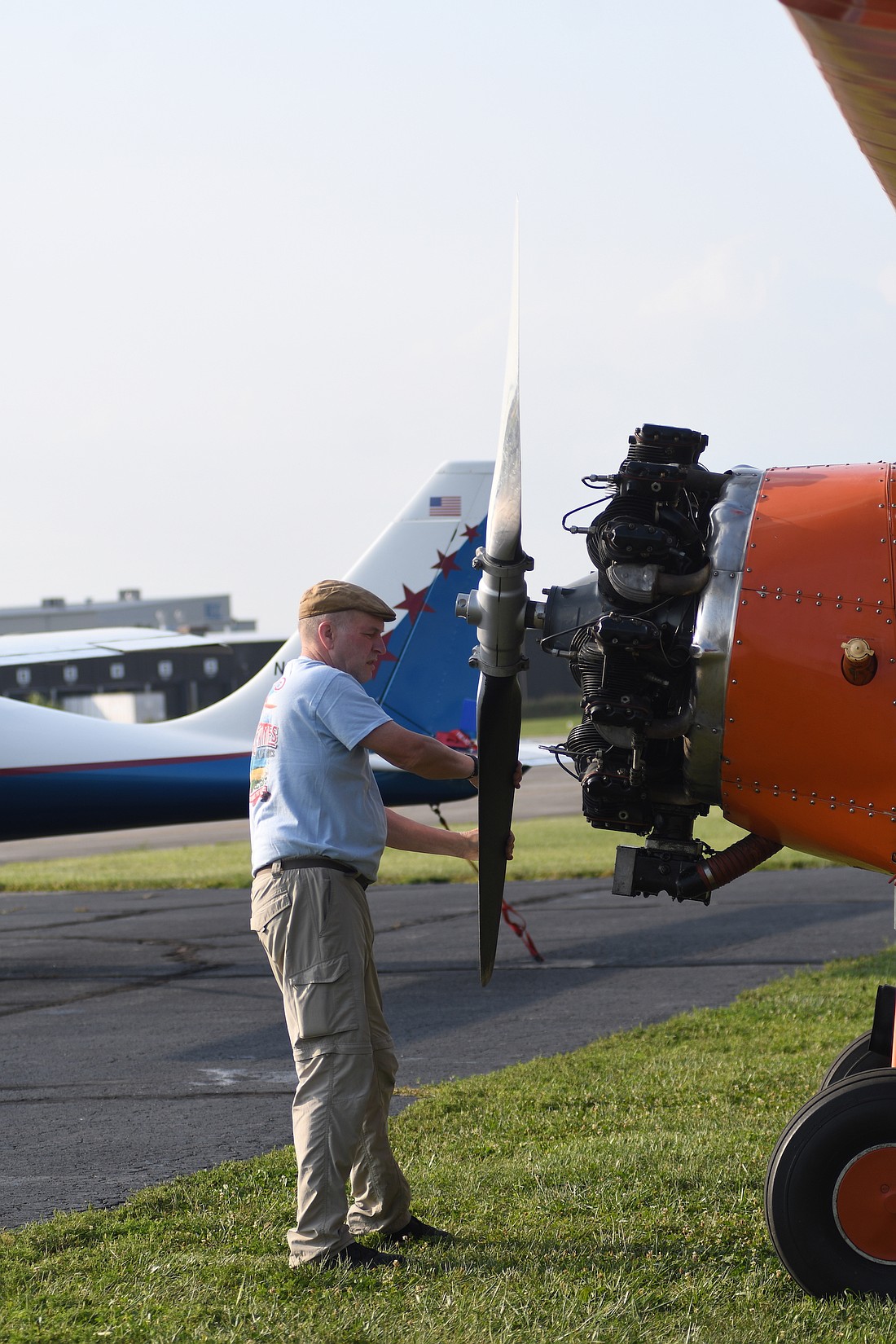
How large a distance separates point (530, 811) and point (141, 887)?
54.0 ft

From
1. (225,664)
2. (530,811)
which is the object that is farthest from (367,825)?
(225,664)

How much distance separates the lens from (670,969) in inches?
395

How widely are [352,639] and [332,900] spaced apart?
2.77 ft

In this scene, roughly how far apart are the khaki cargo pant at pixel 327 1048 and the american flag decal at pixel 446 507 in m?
7.34

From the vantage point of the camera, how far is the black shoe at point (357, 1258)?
4.03 m

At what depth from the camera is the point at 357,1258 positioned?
4.07 meters

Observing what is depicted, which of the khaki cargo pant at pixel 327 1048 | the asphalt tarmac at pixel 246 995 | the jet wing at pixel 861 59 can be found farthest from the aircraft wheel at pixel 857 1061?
the jet wing at pixel 861 59

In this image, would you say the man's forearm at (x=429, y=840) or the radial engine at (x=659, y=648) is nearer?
the radial engine at (x=659, y=648)

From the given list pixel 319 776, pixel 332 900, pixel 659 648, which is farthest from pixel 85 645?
pixel 659 648

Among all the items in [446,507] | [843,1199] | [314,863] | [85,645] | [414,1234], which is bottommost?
[414,1234]

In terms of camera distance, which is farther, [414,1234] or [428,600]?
[428,600]

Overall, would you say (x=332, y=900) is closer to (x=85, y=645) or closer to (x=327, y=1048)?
(x=327, y=1048)

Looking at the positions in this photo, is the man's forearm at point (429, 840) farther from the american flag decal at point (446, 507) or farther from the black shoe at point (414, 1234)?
the american flag decal at point (446, 507)

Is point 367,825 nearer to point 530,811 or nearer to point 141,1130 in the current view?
point 141,1130
